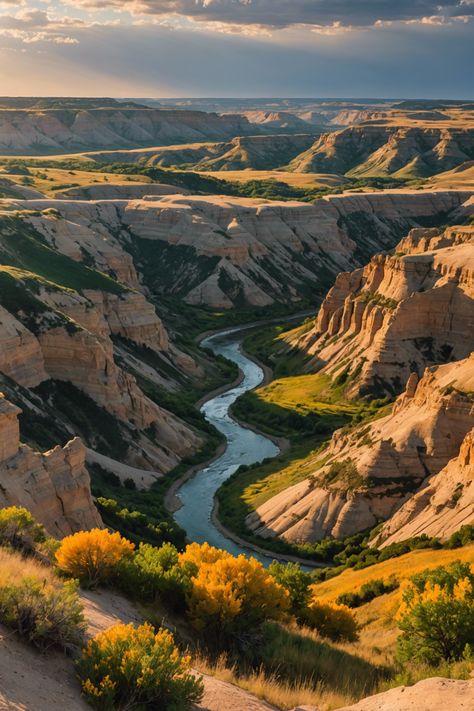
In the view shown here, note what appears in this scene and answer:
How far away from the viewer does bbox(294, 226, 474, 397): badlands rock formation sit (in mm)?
98812

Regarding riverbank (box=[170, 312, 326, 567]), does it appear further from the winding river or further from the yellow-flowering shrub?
the yellow-flowering shrub

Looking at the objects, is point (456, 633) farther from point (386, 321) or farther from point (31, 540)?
point (386, 321)

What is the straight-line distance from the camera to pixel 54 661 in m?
18.5

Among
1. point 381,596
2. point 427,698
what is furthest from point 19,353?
point 427,698

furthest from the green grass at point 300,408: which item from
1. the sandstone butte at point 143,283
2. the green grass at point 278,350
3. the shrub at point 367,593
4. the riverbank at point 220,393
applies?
the shrub at point 367,593

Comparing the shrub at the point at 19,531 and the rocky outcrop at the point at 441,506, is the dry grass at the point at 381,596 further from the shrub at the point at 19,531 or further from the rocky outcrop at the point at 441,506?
the shrub at the point at 19,531

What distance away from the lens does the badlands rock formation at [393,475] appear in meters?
60.2

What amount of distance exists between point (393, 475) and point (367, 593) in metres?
19.9

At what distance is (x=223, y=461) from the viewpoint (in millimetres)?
87125

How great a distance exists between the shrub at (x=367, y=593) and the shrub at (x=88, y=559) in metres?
19.0

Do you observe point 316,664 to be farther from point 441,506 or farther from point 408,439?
point 408,439

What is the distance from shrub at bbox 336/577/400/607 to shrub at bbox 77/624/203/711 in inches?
961

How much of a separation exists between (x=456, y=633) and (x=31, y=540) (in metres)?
12.9

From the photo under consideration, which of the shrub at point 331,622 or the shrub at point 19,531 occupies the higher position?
the shrub at point 19,531
